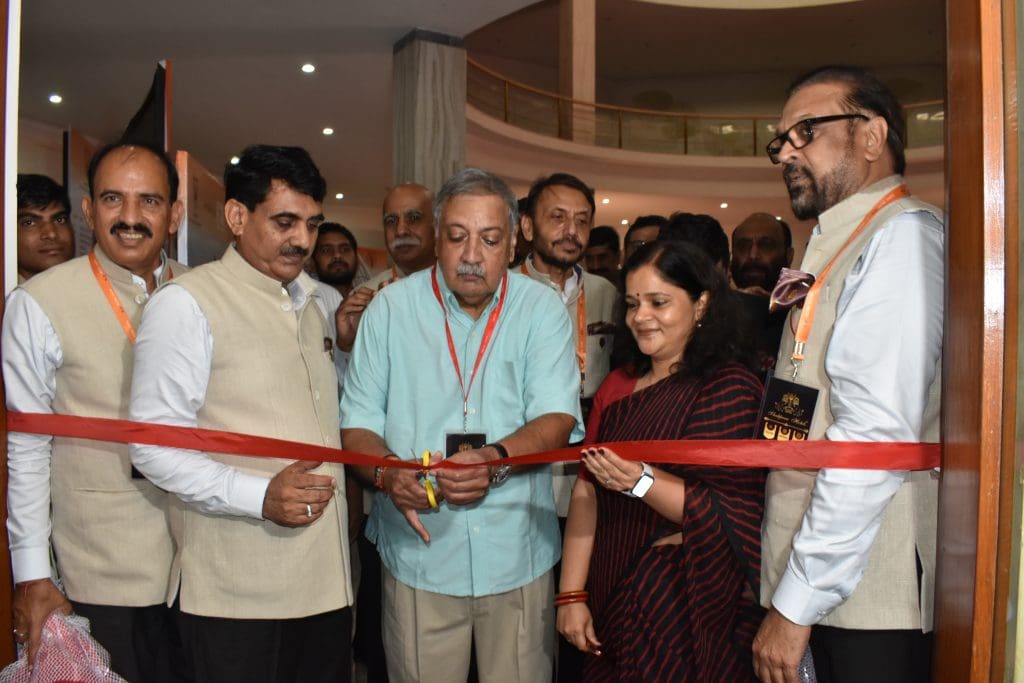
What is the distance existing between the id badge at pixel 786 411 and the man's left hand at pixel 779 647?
0.37 metres

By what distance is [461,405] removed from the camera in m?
2.24

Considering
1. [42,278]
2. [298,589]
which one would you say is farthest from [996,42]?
[42,278]

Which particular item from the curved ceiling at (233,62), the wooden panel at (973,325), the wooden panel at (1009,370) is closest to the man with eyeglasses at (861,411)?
the wooden panel at (973,325)

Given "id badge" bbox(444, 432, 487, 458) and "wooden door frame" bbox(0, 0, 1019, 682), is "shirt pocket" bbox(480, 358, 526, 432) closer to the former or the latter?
"id badge" bbox(444, 432, 487, 458)

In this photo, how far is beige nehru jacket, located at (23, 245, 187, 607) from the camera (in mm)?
2074

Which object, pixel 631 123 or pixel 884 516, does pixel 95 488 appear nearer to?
pixel 884 516

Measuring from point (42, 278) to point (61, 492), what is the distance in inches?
21.9

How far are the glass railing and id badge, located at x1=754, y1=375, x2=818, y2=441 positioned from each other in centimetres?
951

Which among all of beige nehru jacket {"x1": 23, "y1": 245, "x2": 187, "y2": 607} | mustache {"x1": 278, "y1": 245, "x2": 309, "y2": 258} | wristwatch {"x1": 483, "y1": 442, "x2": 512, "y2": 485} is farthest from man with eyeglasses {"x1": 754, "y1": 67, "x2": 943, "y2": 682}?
beige nehru jacket {"x1": 23, "y1": 245, "x2": 187, "y2": 607}

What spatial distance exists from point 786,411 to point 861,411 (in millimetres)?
200

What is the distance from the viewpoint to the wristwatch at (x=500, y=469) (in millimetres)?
2094

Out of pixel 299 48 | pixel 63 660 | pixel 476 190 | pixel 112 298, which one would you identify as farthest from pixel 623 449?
pixel 299 48

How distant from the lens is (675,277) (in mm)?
2242

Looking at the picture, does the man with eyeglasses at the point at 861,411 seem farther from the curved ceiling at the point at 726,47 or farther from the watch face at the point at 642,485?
the curved ceiling at the point at 726,47
